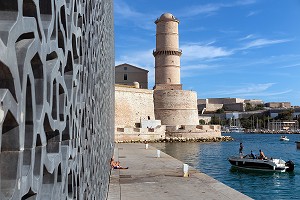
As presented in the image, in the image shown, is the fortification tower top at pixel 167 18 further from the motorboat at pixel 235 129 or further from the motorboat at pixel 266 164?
the motorboat at pixel 235 129

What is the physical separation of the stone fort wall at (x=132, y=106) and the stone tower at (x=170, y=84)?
1.34 m

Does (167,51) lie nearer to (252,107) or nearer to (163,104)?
(163,104)

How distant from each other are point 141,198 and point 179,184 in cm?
151

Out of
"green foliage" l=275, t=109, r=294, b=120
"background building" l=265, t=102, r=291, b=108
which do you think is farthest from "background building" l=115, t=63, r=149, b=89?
"background building" l=265, t=102, r=291, b=108

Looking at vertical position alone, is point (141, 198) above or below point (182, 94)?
below

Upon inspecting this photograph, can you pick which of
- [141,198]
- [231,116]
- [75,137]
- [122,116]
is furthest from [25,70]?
[231,116]

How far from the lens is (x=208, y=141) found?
33906 mm

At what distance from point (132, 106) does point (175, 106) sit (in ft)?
14.3

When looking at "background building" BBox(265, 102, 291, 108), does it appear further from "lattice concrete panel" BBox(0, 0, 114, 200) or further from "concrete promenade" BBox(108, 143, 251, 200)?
"lattice concrete panel" BBox(0, 0, 114, 200)

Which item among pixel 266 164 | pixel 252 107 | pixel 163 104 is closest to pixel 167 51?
pixel 163 104

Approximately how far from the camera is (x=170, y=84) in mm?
37594

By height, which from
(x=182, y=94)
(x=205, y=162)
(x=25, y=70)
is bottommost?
(x=205, y=162)

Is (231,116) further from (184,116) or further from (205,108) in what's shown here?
(184,116)

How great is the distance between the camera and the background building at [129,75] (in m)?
42.7
